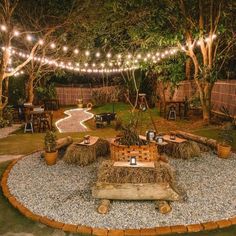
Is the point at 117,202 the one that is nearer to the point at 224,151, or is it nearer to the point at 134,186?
the point at 134,186

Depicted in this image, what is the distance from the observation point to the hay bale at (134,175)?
180 inches

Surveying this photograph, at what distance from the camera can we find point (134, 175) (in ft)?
15.1

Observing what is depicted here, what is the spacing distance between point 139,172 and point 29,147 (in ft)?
14.9

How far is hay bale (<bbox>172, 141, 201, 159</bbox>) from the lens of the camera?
6.69 meters

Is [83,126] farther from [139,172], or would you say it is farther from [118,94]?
[118,94]

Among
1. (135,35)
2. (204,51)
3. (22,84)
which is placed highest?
(135,35)

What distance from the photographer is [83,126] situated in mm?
11734

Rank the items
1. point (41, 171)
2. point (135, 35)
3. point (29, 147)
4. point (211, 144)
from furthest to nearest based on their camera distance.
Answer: point (135, 35), point (29, 147), point (211, 144), point (41, 171)

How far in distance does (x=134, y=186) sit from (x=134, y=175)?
0.71ft

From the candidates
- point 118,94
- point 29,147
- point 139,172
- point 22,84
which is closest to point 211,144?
point 139,172

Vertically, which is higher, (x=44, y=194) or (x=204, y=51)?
(x=204, y=51)

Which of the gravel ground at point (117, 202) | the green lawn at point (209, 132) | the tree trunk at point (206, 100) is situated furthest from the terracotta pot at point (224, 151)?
the tree trunk at point (206, 100)

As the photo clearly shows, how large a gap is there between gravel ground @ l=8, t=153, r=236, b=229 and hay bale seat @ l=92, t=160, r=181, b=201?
16cm

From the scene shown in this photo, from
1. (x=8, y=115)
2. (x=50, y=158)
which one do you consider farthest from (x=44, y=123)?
(x=50, y=158)
